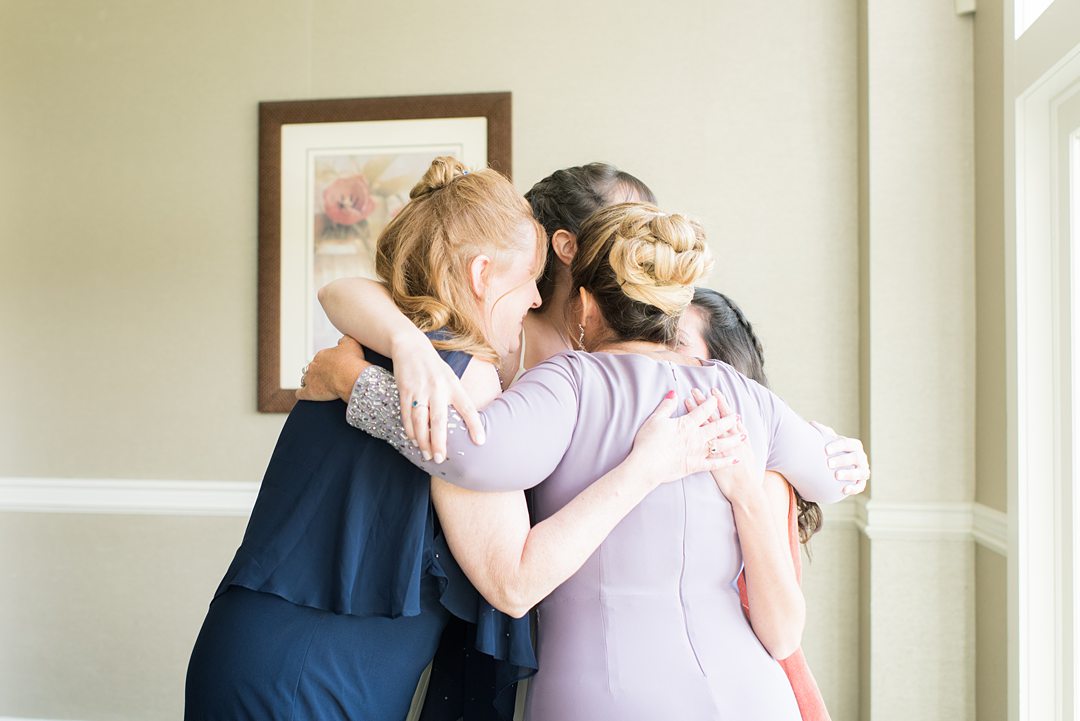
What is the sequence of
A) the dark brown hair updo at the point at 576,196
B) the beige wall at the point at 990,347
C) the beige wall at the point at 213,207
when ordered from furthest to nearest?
the beige wall at the point at 213,207
the beige wall at the point at 990,347
the dark brown hair updo at the point at 576,196

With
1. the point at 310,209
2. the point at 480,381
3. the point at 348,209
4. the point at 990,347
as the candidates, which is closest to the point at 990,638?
the point at 990,347

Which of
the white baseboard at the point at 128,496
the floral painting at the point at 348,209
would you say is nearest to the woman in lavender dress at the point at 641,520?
the floral painting at the point at 348,209

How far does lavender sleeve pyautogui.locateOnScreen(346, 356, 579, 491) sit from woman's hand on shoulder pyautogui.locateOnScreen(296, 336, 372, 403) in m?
0.03

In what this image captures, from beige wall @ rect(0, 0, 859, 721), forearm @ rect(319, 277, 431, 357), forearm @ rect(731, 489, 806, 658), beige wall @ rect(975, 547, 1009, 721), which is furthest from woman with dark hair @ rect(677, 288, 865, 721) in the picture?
beige wall @ rect(0, 0, 859, 721)

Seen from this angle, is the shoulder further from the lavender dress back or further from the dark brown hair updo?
the dark brown hair updo

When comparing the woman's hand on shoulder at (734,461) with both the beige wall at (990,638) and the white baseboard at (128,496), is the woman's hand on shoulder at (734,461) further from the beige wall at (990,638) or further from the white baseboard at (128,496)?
the white baseboard at (128,496)

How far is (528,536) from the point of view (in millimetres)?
→ 1057

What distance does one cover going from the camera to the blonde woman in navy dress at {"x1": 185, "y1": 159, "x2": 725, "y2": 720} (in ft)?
3.46

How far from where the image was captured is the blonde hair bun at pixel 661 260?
1156 mm

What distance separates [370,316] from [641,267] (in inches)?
15.4

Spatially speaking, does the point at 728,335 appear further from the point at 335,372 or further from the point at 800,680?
the point at 335,372

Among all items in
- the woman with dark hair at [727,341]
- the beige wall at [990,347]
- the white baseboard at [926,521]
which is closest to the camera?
the woman with dark hair at [727,341]

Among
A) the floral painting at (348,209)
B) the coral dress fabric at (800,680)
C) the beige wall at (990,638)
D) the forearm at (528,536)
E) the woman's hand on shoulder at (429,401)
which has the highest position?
the floral painting at (348,209)

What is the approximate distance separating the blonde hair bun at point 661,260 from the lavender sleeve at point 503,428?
16cm
